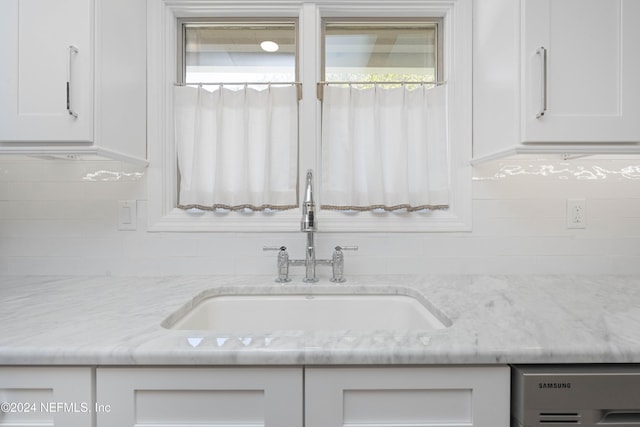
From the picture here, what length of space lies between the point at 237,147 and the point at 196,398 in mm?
1034

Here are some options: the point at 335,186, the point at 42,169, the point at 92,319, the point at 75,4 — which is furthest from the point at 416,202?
the point at 42,169

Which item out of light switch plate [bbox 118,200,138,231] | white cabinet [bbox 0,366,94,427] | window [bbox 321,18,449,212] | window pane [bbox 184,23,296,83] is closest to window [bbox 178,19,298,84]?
window pane [bbox 184,23,296,83]

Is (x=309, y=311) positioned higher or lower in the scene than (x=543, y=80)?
lower

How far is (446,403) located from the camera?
78 cm

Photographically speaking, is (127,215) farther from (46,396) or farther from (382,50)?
(382,50)

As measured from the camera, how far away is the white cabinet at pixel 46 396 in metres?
0.76

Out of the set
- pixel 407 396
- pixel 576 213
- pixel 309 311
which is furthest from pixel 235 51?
pixel 576 213

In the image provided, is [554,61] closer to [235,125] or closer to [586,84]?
[586,84]

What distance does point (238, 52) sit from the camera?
1601mm

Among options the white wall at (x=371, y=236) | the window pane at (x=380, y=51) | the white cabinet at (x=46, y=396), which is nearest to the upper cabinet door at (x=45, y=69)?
the white wall at (x=371, y=236)

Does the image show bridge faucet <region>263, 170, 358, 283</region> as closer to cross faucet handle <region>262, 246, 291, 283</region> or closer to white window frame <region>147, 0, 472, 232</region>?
cross faucet handle <region>262, 246, 291, 283</region>

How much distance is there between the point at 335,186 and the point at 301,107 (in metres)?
0.38

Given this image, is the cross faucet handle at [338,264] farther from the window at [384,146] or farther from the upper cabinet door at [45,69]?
the upper cabinet door at [45,69]

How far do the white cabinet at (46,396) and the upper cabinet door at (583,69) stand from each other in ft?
4.56
